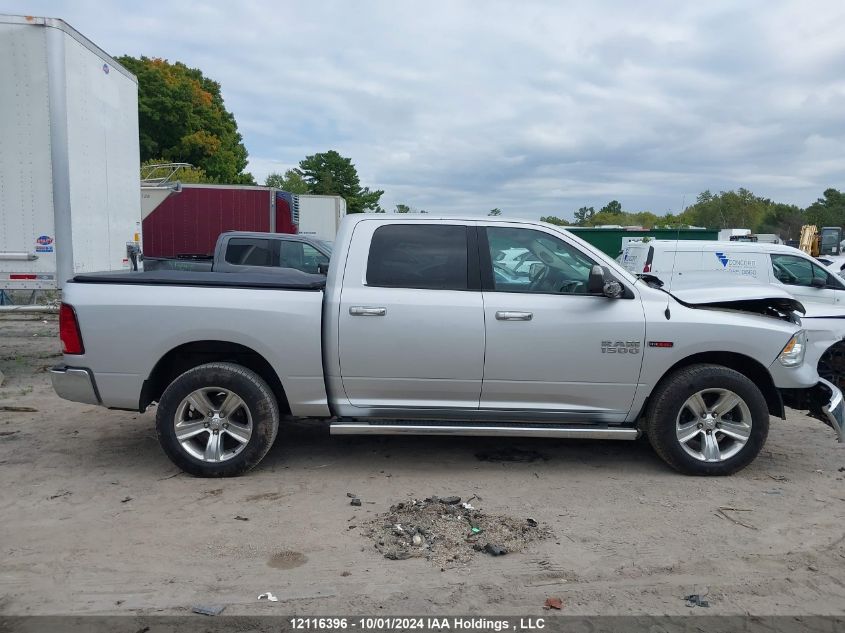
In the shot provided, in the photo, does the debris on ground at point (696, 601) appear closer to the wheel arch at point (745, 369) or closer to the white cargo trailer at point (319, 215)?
the wheel arch at point (745, 369)

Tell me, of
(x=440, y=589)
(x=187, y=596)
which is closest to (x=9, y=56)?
(x=187, y=596)

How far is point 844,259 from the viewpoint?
15.6 metres

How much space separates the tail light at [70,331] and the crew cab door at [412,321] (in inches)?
75.1

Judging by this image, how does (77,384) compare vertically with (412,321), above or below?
below

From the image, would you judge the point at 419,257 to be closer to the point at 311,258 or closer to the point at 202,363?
the point at 202,363

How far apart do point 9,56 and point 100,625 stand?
276 inches

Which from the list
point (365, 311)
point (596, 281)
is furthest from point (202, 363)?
point (596, 281)

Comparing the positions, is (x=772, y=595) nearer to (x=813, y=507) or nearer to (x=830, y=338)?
(x=813, y=507)

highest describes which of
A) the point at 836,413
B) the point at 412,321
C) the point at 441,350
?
the point at 412,321

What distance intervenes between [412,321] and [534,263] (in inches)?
41.4

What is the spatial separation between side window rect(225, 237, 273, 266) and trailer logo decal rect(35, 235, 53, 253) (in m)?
3.07

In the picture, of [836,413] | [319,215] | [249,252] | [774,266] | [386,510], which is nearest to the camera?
[386,510]

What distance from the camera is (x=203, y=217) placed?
59.4 feet

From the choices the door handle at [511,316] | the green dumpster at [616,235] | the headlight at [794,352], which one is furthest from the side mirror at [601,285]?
the green dumpster at [616,235]
